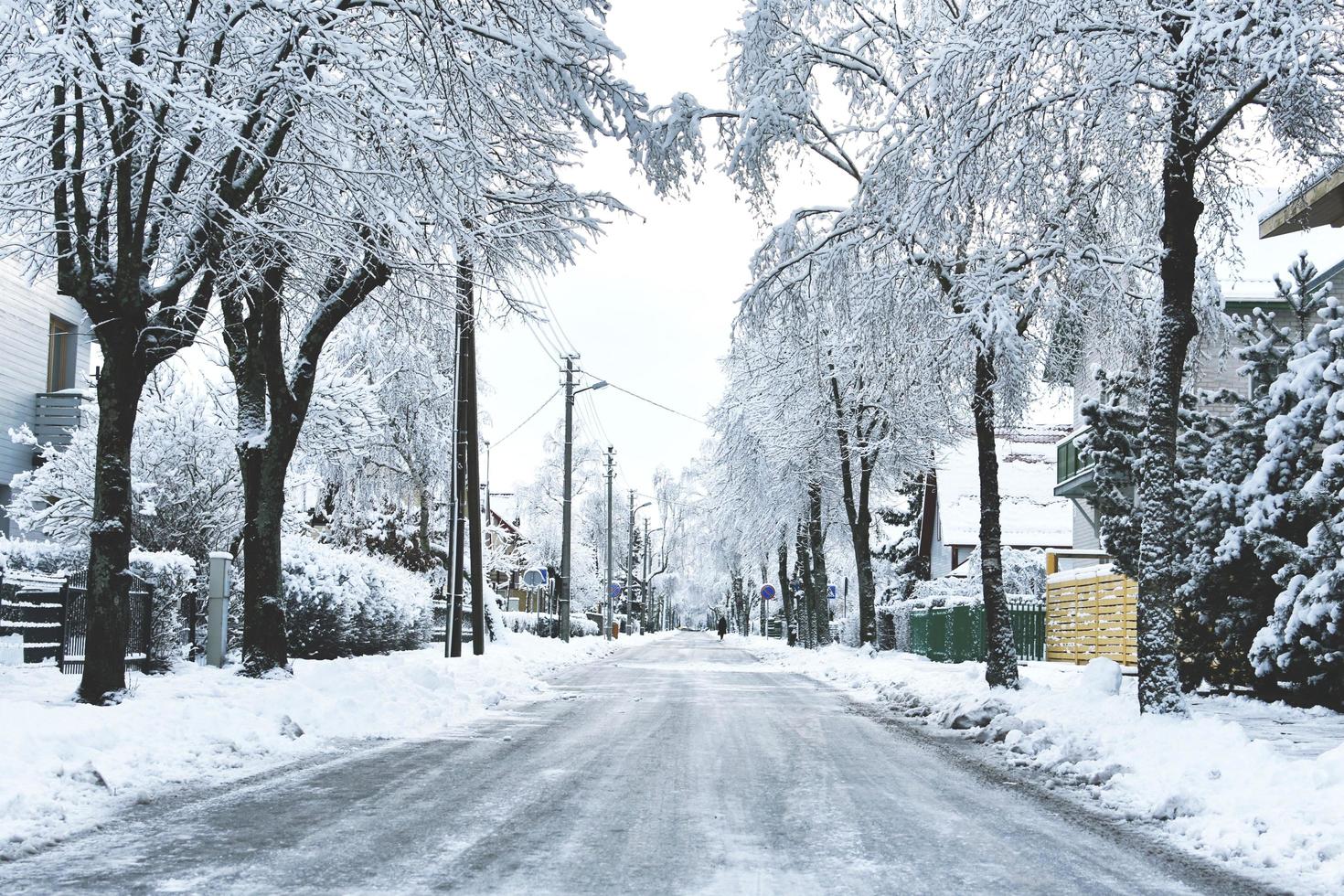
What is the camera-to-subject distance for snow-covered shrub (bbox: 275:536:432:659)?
21.6 m

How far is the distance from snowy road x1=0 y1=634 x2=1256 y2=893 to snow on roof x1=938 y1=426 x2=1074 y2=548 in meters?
36.9

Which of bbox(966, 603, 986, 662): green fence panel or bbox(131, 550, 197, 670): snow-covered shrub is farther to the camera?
bbox(966, 603, 986, 662): green fence panel

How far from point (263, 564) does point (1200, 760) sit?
1119cm

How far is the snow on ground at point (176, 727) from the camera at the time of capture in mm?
7273

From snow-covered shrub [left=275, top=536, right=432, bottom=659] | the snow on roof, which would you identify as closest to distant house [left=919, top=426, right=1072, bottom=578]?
the snow on roof

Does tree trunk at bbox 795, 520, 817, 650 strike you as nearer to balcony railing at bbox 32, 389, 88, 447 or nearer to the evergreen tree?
balcony railing at bbox 32, 389, 88, 447

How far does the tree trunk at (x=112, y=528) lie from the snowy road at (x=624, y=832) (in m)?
2.63

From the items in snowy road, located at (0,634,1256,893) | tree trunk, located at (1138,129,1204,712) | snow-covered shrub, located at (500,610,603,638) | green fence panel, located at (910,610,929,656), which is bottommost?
snow-covered shrub, located at (500,610,603,638)

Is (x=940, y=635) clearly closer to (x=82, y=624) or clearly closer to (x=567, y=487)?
(x=567, y=487)

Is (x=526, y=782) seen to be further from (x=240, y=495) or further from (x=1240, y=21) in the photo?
(x=240, y=495)

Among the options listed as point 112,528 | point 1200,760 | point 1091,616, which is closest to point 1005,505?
point 1091,616

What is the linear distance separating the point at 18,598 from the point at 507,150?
7.88m

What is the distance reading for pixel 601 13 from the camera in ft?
37.1

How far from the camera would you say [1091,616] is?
2317cm
